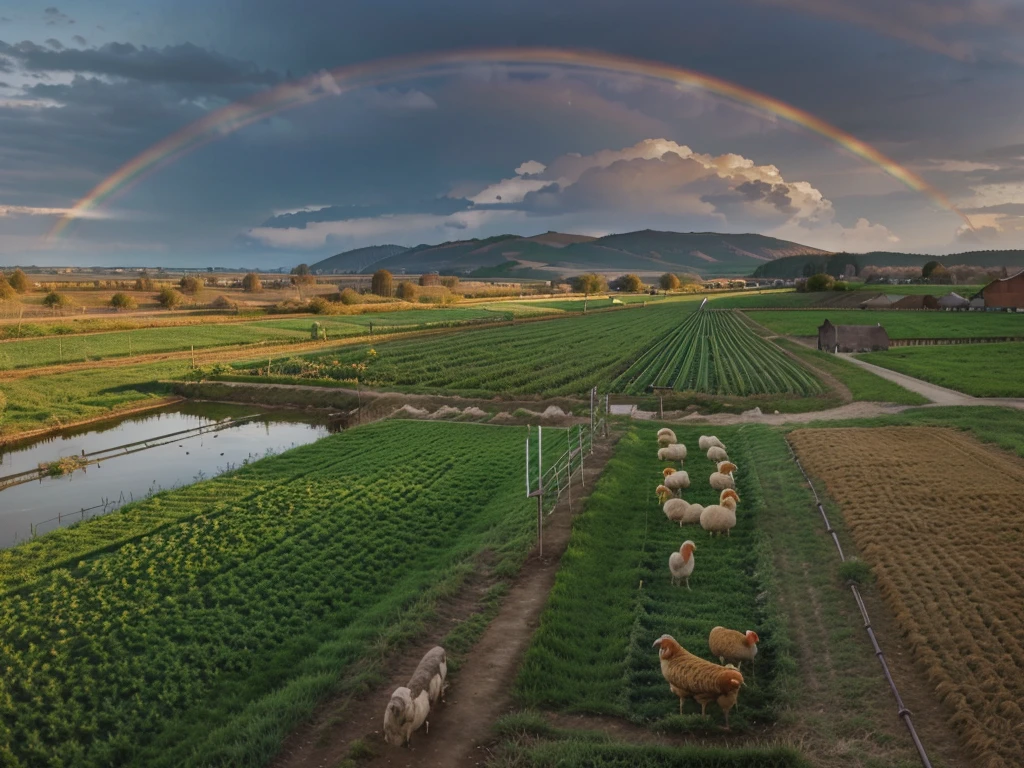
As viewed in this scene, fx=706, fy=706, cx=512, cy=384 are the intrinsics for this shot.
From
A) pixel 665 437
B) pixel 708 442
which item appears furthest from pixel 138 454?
pixel 708 442

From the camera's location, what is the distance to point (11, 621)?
43.8 ft

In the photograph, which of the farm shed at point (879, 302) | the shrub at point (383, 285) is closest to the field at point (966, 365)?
the farm shed at point (879, 302)

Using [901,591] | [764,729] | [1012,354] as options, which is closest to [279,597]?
[764,729]

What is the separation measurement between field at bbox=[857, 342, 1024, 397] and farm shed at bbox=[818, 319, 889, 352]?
197 cm

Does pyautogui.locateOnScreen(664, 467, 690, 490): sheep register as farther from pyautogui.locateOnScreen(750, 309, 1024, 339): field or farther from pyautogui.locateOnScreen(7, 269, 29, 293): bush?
pyautogui.locateOnScreen(7, 269, 29, 293): bush

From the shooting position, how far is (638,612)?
43.1 feet

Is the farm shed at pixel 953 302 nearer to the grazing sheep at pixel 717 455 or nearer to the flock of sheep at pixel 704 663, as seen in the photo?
the grazing sheep at pixel 717 455

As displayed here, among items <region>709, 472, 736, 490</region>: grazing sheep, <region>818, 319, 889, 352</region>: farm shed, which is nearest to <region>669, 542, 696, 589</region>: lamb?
<region>709, 472, 736, 490</region>: grazing sheep

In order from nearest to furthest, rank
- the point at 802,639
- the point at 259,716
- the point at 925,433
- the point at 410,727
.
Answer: the point at 410,727 < the point at 259,716 < the point at 802,639 < the point at 925,433

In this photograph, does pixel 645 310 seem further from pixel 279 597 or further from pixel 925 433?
pixel 279 597

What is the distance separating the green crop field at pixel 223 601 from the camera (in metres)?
10.4

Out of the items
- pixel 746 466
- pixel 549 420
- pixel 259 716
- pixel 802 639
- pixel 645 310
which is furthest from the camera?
pixel 645 310

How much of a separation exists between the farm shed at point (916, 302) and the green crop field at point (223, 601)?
98752 millimetres

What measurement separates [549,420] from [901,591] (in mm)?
22409
